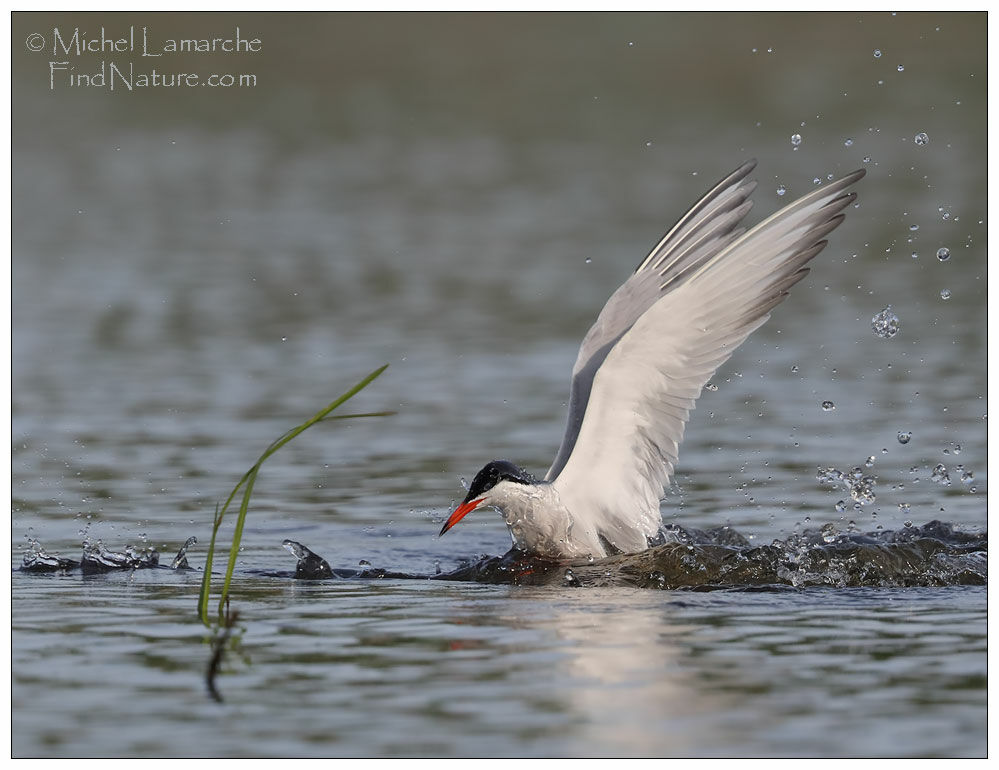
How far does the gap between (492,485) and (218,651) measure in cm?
246

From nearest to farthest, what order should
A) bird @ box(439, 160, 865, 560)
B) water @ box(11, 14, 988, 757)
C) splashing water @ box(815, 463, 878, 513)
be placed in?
water @ box(11, 14, 988, 757)
bird @ box(439, 160, 865, 560)
splashing water @ box(815, 463, 878, 513)

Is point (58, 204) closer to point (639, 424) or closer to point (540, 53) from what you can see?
point (540, 53)

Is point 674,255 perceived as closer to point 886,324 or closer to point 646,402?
point 646,402

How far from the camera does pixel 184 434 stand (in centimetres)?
1152

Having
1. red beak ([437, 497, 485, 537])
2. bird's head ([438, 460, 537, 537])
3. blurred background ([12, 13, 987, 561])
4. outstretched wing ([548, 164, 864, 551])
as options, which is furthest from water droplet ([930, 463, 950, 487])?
red beak ([437, 497, 485, 537])

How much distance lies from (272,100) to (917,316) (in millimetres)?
16456

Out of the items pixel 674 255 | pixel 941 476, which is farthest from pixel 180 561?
pixel 941 476

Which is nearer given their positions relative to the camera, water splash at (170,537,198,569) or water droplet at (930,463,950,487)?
water splash at (170,537,198,569)

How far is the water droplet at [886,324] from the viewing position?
12197 mm

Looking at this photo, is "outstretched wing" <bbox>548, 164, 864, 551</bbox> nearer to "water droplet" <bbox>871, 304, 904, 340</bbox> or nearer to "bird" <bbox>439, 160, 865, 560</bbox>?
"bird" <bbox>439, 160, 865, 560</bbox>

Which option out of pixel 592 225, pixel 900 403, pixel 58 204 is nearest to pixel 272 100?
pixel 58 204

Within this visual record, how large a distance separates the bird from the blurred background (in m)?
0.80

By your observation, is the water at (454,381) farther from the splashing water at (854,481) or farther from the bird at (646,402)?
the bird at (646,402)

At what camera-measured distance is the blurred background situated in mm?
10914
